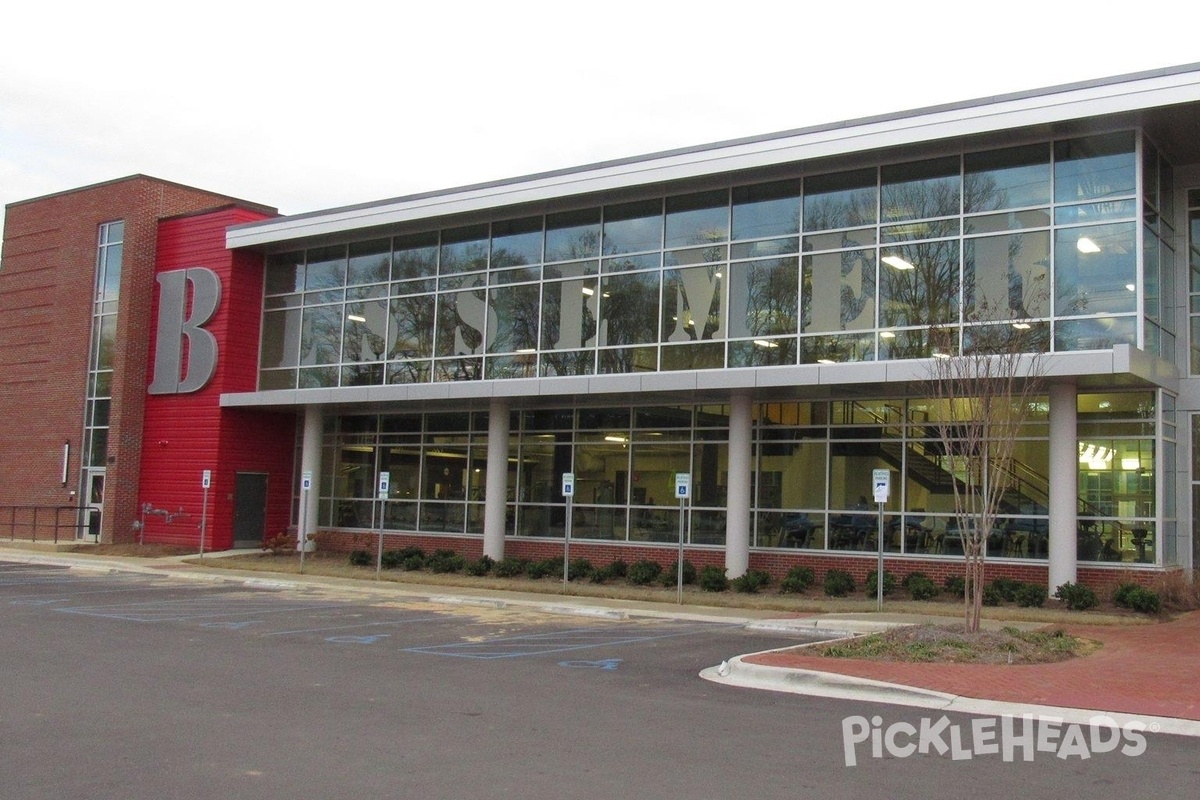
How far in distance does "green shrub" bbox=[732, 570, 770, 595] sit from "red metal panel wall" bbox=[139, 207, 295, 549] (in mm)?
16013

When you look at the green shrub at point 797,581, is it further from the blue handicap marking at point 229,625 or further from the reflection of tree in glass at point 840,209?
the blue handicap marking at point 229,625

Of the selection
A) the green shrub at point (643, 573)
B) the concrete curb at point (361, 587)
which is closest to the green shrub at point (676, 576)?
the green shrub at point (643, 573)

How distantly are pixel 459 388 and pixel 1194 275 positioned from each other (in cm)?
1620

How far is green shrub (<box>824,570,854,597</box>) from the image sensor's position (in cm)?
2256

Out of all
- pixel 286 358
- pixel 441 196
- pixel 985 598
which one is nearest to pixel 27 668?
pixel 985 598

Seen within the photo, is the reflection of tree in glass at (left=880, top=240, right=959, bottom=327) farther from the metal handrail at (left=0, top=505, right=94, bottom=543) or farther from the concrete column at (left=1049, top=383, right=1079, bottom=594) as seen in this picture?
the metal handrail at (left=0, top=505, right=94, bottom=543)

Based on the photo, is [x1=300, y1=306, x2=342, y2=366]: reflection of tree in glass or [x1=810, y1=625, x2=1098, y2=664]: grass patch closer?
[x1=810, y1=625, x2=1098, y2=664]: grass patch

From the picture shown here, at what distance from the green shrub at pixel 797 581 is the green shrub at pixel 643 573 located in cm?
292

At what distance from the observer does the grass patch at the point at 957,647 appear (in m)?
13.5

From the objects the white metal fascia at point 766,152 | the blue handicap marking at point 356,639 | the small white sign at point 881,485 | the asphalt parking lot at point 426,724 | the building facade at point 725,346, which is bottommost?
the blue handicap marking at point 356,639

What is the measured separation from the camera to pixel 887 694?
11.4m

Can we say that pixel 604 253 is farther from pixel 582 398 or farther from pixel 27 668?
pixel 27 668

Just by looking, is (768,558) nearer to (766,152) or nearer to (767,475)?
(767,475)

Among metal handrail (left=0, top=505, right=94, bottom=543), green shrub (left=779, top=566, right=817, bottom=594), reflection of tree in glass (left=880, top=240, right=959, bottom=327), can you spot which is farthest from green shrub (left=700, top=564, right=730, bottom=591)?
metal handrail (left=0, top=505, right=94, bottom=543)
